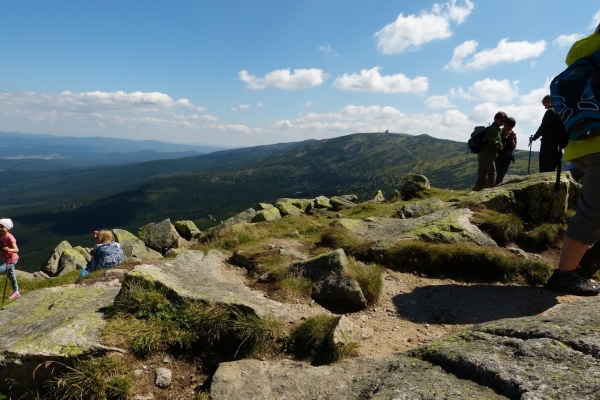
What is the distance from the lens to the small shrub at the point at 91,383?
5.20 meters

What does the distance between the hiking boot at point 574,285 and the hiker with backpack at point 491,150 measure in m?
10.8

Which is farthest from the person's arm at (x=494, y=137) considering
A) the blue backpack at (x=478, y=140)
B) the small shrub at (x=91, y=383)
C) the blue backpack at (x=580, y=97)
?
the small shrub at (x=91, y=383)

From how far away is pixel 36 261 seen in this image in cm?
18838

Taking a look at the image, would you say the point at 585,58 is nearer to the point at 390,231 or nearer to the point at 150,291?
the point at 390,231

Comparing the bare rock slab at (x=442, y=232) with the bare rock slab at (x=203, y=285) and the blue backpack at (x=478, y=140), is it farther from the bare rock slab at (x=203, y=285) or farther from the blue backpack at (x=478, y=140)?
the blue backpack at (x=478, y=140)

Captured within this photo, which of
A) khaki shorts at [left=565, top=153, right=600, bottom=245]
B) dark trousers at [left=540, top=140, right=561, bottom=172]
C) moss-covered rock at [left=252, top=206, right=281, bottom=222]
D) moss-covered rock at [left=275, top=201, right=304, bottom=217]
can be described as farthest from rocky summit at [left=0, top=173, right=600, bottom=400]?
moss-covered rock at [left=275, top=201, right=304, bottom=217]

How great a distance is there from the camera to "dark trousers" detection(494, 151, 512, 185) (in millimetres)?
18739

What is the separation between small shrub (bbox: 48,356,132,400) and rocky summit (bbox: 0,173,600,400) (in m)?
0.02

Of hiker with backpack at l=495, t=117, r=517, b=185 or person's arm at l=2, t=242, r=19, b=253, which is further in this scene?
hiker with backpack at l=495, t=117, r=517, b=185

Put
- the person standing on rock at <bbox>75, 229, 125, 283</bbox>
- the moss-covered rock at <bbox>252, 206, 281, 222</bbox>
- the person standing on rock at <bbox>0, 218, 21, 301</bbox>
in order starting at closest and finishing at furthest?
the person standing on rock at <bbox>75, 229, 125, 283</bbox> → the person standing on rock at <bbox>0, 218, 21, 301</bbox> → the moss-covered rock at <bbox>252, 206, 281, 222</bbox>

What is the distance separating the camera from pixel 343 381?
4.96 m

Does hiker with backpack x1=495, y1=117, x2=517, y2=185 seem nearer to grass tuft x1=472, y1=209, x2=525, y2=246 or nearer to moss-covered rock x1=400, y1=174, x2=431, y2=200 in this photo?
grass tuft x1=472, y1=209, x2=525, y2=246

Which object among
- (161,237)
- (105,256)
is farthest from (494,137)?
(161,237)

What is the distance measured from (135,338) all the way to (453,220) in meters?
10.1
